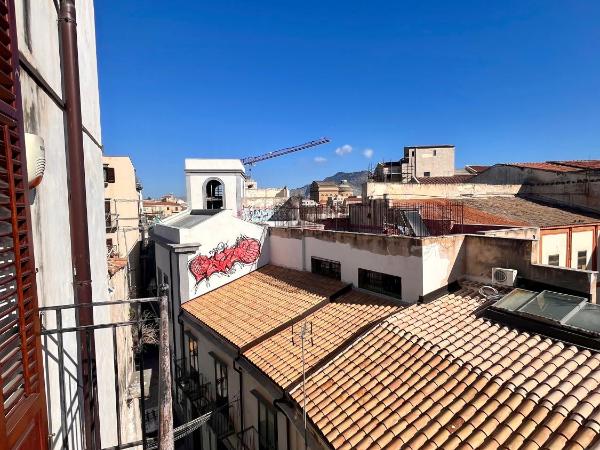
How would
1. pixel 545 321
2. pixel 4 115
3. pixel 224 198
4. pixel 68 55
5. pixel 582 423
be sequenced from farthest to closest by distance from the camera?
pixel 224 198 < pixel 545 321 < pixel 582 423 < pixel 68 55 < pixel 4 115

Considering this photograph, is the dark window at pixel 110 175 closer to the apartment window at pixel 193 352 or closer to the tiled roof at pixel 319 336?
the tiled roof at pixel 319 336

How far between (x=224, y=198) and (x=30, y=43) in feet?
60.3

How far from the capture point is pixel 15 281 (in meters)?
2.43

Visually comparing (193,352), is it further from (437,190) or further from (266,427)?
(437,190)

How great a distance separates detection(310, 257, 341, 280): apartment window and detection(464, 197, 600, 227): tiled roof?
30.8 feet

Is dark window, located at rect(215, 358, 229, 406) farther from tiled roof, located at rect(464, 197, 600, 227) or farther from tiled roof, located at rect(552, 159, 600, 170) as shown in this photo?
tiled roof, located at rect(552, 159, 600, 170)

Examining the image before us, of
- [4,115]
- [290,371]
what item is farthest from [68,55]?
[290,371]

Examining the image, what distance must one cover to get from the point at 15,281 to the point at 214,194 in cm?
1993

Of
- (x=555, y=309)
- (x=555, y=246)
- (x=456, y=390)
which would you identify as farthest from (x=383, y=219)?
(x=456, y=390)

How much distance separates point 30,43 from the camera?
345cm

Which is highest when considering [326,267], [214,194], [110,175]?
[110,175]

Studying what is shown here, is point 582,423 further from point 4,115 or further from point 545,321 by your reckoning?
point 4,115

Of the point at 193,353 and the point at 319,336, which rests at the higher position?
the point at 319,336

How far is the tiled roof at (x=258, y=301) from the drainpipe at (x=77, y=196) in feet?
22.1
